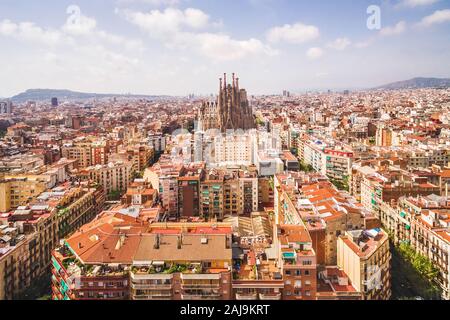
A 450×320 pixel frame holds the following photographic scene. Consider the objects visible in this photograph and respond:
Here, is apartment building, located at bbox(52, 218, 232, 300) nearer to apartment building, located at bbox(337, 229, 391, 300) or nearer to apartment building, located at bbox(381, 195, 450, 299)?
apartment building, located at bbox(337, 229, 391, 300)

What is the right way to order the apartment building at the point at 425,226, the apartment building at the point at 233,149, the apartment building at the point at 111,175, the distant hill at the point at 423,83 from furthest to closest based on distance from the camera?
1. the apartment building at the point at 233,149
2. the apartment building at the point at 111,175
3. the apartment building at the point at 425,226
4. the distant hill at the point at 423,83

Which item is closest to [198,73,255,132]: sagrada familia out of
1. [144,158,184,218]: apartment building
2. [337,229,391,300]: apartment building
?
[144,158,184,218]: apartment building

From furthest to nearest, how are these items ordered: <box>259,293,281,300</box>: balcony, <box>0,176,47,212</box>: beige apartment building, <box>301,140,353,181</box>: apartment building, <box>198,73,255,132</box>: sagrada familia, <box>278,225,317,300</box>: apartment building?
1. <box>198,73,255,132</box>: sagrada familia
2. <box>301,140,353,181</box>: apartment building
3. <box>0,176,47,212</box>: beige apartment building
4. <box>278,225,317,300</box>: apartment building
5. <box>259,293,281,300</box>: balcony

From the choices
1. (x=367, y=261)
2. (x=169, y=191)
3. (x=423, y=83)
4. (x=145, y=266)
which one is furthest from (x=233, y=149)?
(x=145, y=266)

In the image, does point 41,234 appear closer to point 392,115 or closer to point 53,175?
point 53,175

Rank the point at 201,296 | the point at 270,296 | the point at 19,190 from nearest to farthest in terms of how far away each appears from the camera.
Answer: the point at 201,296, the point at 270,296, the point at 19,190

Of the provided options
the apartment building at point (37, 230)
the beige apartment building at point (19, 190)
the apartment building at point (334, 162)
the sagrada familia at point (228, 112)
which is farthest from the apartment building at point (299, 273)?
the sagrada familia at point (228, 112)

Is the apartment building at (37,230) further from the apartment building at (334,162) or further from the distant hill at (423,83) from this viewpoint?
the apartment building at (334,162)

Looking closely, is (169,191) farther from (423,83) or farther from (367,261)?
(423,83)
